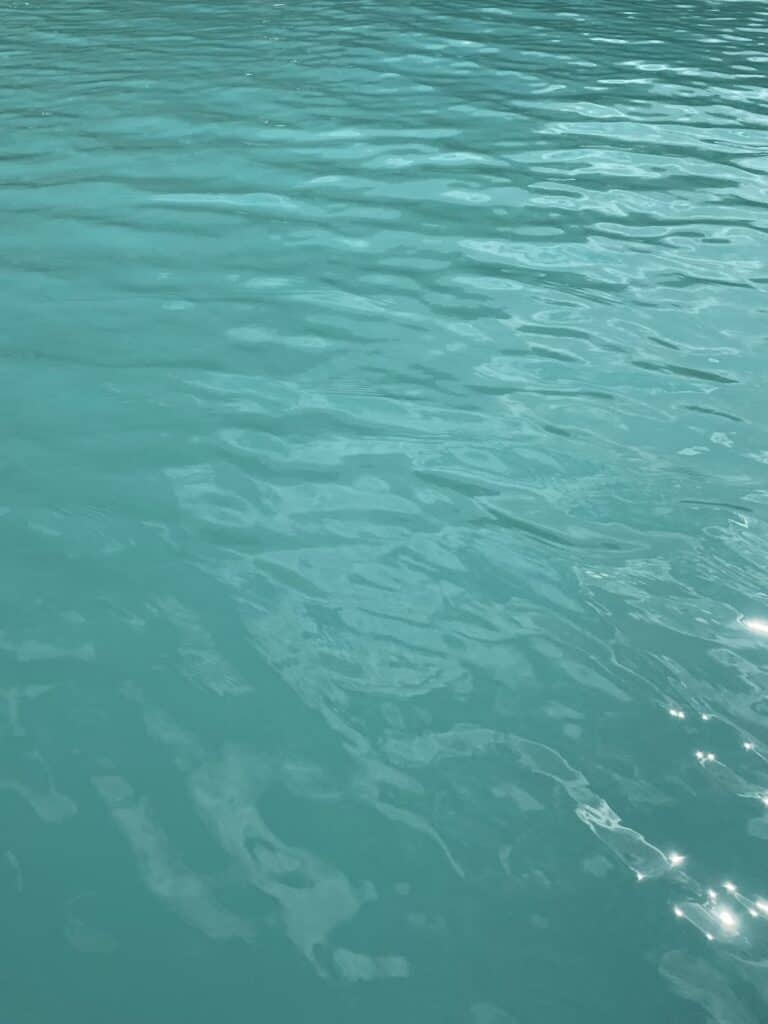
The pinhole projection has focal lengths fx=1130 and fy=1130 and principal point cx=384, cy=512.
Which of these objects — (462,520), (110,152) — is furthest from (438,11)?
(462,520)

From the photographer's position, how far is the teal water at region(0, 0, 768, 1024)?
273 cm

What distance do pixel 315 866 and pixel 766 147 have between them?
25.9ft

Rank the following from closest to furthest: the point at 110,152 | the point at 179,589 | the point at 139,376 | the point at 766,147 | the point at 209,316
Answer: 1. the point at 179,589
2. the point at 139,376
3. the point at 209,316
4. the point at 110,152
5. the point at 766,147

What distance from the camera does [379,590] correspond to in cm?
391

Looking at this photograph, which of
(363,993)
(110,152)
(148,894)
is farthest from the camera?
(110,152)

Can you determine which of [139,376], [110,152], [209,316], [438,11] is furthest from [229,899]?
[438,11]

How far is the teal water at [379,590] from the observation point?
2729mm

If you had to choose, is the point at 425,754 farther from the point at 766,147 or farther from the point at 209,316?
the point at 766,147

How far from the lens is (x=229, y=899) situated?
9.20ft

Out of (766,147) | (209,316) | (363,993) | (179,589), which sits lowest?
(363,993)

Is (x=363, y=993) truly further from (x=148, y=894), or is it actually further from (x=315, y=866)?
(x=148, y=894)

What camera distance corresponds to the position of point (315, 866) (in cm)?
291

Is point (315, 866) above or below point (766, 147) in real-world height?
below

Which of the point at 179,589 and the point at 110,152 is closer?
the point at 179,589
